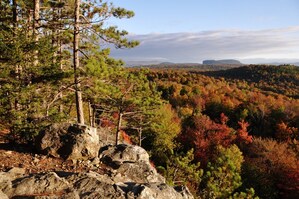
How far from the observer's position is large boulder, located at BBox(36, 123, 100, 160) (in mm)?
11352

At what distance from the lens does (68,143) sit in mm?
11469

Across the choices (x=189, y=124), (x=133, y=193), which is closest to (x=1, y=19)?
(x=133, y=193)

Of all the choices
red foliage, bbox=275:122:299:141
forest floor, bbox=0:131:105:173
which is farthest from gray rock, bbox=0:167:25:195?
red foliage, bbox=275:122:299:141

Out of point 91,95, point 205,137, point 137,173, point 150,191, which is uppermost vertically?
point 91,95

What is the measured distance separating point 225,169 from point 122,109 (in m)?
11.9

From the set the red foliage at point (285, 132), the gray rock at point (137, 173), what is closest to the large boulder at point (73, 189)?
the gray rock at point (137, 173)

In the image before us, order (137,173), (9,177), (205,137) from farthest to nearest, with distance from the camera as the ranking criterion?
(205,137) → (137,173) → (9,177)

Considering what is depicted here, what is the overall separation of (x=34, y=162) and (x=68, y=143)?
55.5 inches

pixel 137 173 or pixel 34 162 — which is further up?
pixel 34 162

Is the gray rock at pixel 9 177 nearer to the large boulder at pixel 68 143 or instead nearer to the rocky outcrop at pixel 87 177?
the rocky outcrop at pixel 87 177

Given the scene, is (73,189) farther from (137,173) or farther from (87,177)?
(137,173)

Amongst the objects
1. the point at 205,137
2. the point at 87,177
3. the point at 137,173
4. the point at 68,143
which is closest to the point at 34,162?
the point at 68,143

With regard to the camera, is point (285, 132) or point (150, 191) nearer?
point (150, 191)

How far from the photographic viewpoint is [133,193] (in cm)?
838
